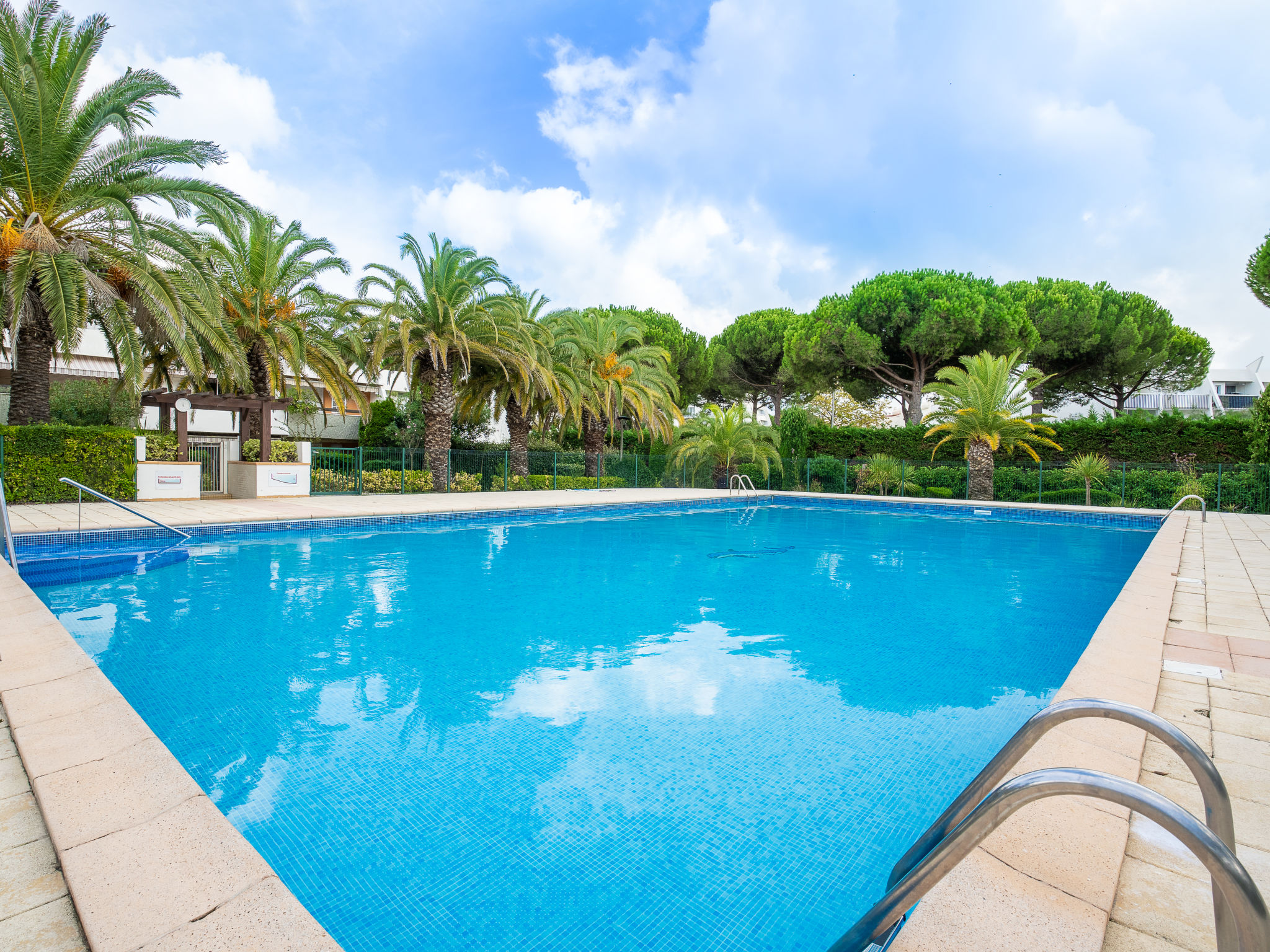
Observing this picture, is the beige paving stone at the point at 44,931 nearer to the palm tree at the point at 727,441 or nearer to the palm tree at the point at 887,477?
the palm tree at the point at 727,441

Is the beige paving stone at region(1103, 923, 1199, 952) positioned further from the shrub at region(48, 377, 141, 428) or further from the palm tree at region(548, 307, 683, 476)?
the shrub at region(48, 377, 141, 428)

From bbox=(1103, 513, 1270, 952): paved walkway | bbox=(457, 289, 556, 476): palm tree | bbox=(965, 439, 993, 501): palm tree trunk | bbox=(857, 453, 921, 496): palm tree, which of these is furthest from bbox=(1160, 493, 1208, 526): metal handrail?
bbox=(457, 289, 556, 476): palm tree

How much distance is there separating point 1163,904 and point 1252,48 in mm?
18911

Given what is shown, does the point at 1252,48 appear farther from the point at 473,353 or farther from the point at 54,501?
the point at 54,501

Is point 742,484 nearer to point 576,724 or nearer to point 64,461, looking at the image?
point 64,461

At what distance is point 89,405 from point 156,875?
914 inches

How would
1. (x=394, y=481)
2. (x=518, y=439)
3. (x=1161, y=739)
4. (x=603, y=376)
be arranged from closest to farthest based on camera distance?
(x=1161, y=739)
(x=394, y=481)
(x=518, y=439)
(x=603, y=376)

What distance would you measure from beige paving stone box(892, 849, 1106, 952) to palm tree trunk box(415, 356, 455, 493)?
17614mm

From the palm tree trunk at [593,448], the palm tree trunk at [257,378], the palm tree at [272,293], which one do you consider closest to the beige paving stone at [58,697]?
the palm tree at [272,293]

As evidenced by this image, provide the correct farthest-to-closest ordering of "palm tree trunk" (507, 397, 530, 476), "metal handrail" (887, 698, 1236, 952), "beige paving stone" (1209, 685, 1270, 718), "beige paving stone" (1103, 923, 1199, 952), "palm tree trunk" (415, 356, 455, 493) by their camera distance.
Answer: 1. "palm tree trunk" (507, 397, 530, 476)
2. "palm tree trunk" (415, 356, 455, 493)
3. "beige paving stone" (1209, 685, 1270, 718)
4. "beige paving stone" (1103, 923, 1199, 952)
5. "metal handrail" (887, 698, 1236, 952)

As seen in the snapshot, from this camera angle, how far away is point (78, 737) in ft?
9.12

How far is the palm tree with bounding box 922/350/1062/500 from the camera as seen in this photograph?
65.8ft

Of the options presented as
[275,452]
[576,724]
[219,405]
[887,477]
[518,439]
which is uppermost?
[219,405]

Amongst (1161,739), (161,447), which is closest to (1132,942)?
(1161,739)
